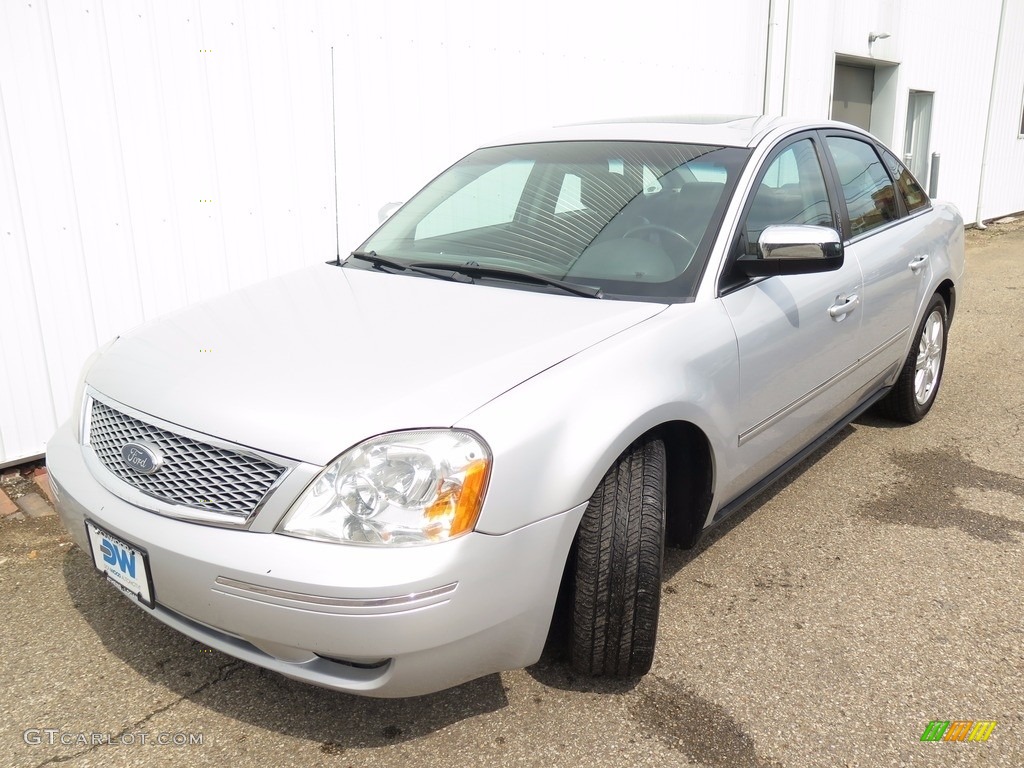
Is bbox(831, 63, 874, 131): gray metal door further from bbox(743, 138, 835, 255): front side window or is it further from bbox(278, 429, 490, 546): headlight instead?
bbox(278, 429, 490, 546): headlight

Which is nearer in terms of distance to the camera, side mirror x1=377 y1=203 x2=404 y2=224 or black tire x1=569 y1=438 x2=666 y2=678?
black tire x1=569 y1=438 x2=666 y2=678

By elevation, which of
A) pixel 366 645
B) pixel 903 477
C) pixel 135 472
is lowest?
pixel 903 477

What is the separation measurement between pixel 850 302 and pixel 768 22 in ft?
19.2

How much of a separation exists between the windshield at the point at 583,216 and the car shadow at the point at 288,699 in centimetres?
131

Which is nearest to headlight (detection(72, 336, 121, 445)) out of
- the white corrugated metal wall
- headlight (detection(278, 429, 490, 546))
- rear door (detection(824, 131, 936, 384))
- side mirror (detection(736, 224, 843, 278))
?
headlight (detection(278, 429, 490, 546))

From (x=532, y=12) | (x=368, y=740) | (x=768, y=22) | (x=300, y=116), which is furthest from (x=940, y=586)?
(x=768, y=22)

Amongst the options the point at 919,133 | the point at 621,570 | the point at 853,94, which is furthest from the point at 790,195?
the point at 919,133

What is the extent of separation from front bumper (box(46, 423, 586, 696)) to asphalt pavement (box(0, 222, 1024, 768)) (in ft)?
1.09

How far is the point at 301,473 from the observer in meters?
1.93

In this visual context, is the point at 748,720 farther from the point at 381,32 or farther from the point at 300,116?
the point at 381,32

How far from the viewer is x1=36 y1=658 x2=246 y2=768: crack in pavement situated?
2.21m

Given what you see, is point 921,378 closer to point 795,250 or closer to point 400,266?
point 795,250

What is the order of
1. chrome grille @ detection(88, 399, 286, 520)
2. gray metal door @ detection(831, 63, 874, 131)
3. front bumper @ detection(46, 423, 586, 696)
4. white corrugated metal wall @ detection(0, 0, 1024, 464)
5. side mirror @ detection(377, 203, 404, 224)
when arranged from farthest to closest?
gray metal door @ detection(831, 63, 874, 131) → side mirror @ detection(377, 203, 404, 224) → white corrugated metal wall @ detection(0, 0, 1024, 464) → chrome grille @ detection(88, 399, 286, 520) → front bumper @ detection(46, 423, 586, 696)

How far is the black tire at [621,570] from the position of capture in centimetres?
219
